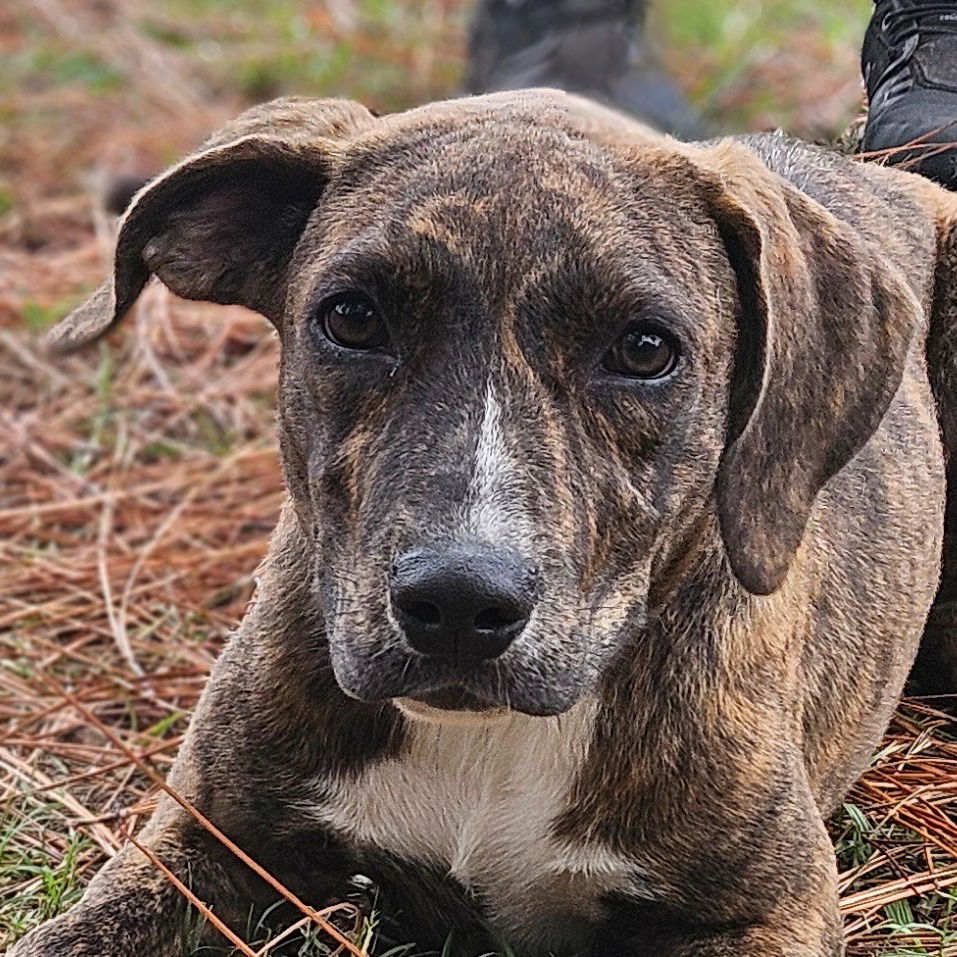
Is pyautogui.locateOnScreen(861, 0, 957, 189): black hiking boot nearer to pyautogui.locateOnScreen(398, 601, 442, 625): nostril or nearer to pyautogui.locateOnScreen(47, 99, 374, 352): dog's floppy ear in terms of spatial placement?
pyautogui.locateOnScreen(47, 99, 374, 352): dog's floppy ear

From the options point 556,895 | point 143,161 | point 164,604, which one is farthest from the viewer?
point 143,161

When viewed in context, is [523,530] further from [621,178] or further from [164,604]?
[164,604]

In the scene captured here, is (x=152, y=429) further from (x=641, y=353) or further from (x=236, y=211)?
(x=641, y=353)

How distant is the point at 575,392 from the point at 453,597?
0.44 m

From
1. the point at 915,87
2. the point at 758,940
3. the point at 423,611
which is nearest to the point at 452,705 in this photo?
Answer: the point at 423,611

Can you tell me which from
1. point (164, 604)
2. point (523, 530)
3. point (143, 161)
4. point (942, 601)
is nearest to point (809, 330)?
point (523, 530)

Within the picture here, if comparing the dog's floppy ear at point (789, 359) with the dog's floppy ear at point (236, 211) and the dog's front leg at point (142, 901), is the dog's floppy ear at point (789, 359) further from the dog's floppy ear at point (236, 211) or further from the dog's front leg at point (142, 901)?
the dog's front leg at point (142, 901)

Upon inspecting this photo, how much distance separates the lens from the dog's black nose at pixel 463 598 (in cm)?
278

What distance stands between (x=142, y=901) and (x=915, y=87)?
291 cm

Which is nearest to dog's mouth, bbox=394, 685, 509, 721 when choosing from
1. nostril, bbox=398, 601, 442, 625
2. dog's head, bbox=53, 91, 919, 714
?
dog's head, bbox=53, 91, 919, 714

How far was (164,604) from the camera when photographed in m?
5.46

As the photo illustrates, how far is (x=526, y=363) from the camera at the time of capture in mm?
3033

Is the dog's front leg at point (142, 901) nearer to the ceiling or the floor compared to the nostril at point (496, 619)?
nearer to the floor

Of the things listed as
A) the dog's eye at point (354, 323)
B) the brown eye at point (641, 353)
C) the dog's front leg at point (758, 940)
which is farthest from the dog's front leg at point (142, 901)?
the brown eye at point (641, 353)
